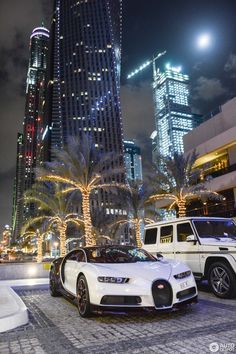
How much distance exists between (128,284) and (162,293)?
0.66 metres

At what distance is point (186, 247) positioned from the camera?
9633 mm

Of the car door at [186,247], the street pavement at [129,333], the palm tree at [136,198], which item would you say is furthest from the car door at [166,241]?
the palm tree at [136,198]

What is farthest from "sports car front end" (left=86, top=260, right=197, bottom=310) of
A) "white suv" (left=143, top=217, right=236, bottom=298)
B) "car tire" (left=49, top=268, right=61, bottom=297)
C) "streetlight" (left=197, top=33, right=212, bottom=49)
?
"streetlight" (left=197, top=33, right=212, bottom=49)

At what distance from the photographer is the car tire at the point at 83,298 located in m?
6.50

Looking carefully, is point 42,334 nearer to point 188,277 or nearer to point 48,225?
point 188,277

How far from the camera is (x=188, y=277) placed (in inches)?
267

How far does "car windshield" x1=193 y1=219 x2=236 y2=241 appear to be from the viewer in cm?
942

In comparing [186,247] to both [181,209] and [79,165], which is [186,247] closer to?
[79,165]

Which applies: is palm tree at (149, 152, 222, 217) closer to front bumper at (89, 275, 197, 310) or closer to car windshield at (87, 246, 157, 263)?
car windshield at (87, 246, 157, 263)

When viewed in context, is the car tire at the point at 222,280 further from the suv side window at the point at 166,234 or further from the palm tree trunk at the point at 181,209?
the palm tree trunk at the point at 181,209

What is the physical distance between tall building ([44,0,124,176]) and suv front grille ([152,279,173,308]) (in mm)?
132521

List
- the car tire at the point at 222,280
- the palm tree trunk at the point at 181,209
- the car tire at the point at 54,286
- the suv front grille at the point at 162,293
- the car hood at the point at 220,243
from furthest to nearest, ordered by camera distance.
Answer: the palm tree trunk at the point at 181,209 → the car tire at the point at 54,286 → the car hood at the point at 220,243 → the car tire at the point at 222,280 → the suv front grille at the point at 162,293

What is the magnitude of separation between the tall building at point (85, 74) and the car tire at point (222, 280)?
131 m

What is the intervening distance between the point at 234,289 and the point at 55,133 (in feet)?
514
